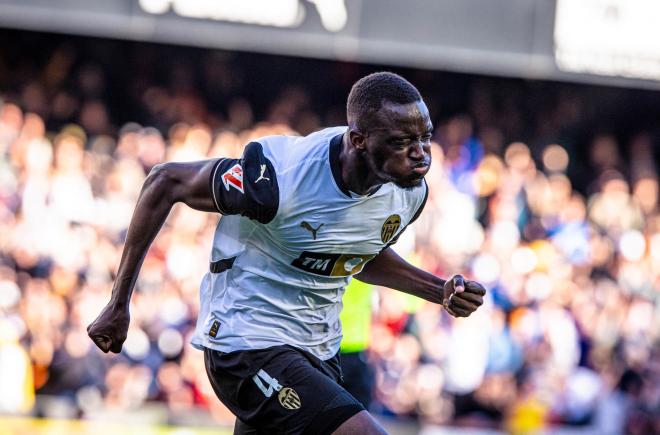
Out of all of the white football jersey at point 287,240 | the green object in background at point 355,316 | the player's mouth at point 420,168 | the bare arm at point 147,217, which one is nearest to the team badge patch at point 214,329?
the white football jersey at point 287,240

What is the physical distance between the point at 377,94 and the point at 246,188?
61cm

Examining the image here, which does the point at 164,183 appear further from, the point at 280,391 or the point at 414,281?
the point at 414,281

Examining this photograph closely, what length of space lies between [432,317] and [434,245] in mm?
708

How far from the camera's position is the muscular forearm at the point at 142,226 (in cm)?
449

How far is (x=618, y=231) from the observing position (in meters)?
12.3

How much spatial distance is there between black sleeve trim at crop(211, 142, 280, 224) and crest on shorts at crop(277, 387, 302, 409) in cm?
66

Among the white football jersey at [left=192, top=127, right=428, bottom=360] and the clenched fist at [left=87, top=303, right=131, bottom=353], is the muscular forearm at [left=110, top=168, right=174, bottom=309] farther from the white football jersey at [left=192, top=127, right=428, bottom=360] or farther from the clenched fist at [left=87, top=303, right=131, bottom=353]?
the white football jersey at [left=192, top=127, right=428, bottom=360]

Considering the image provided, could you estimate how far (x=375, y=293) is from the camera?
31.4 feet

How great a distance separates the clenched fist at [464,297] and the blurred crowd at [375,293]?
19.8ft

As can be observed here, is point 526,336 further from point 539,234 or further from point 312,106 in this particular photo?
point 312,106

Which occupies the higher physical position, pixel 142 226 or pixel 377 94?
pixel 377 94

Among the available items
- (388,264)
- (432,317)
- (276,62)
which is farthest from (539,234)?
(388,264)

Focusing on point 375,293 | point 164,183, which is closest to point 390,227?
point 164,183

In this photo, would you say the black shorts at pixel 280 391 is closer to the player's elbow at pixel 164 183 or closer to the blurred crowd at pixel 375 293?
the player's elbow at pixel 164 183
